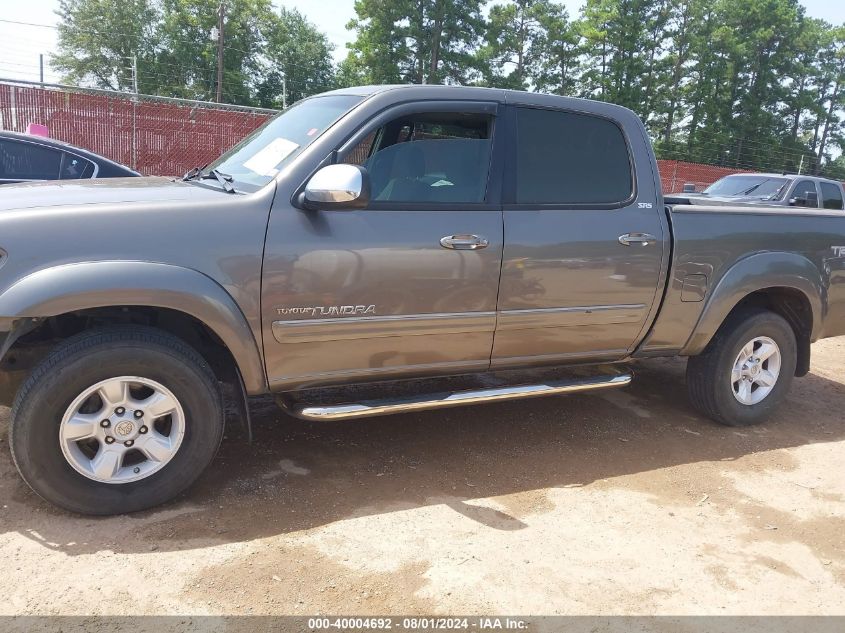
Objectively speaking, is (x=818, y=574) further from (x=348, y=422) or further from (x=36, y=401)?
(x=36, y=401)

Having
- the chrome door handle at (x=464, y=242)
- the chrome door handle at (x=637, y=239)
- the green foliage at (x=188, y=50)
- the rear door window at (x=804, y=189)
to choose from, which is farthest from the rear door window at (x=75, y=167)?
the green foliage at (x=188, y=50)

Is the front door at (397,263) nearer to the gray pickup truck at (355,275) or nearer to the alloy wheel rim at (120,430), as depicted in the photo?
the gray pickup truck at (355,275)

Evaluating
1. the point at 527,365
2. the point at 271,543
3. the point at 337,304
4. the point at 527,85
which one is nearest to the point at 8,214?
the point at 337,304

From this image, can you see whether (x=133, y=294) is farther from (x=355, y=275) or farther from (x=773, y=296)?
(x=773, y=296)

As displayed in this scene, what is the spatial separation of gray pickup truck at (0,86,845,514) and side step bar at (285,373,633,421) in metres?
0.02

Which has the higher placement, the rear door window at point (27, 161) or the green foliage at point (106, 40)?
the green foliage at point (106, 40)

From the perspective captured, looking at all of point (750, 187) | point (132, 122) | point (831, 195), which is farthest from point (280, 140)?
point (132, 122)

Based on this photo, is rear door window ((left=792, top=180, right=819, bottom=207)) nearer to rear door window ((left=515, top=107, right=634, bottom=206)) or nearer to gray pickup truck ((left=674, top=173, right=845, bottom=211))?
gray pickup truck ((left=674, top=173, right=845, bottom=211))

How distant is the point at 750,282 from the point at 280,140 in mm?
3021

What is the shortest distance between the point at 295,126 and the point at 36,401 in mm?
1850

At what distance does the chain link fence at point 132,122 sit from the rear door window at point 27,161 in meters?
8.44

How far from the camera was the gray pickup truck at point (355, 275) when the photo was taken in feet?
9.29

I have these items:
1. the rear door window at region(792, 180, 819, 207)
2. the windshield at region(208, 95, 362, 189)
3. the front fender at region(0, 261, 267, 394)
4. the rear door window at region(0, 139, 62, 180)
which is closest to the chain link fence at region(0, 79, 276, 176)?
the rear door window at region(0, 139, 62, 180)

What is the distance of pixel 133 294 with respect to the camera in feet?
9.18
